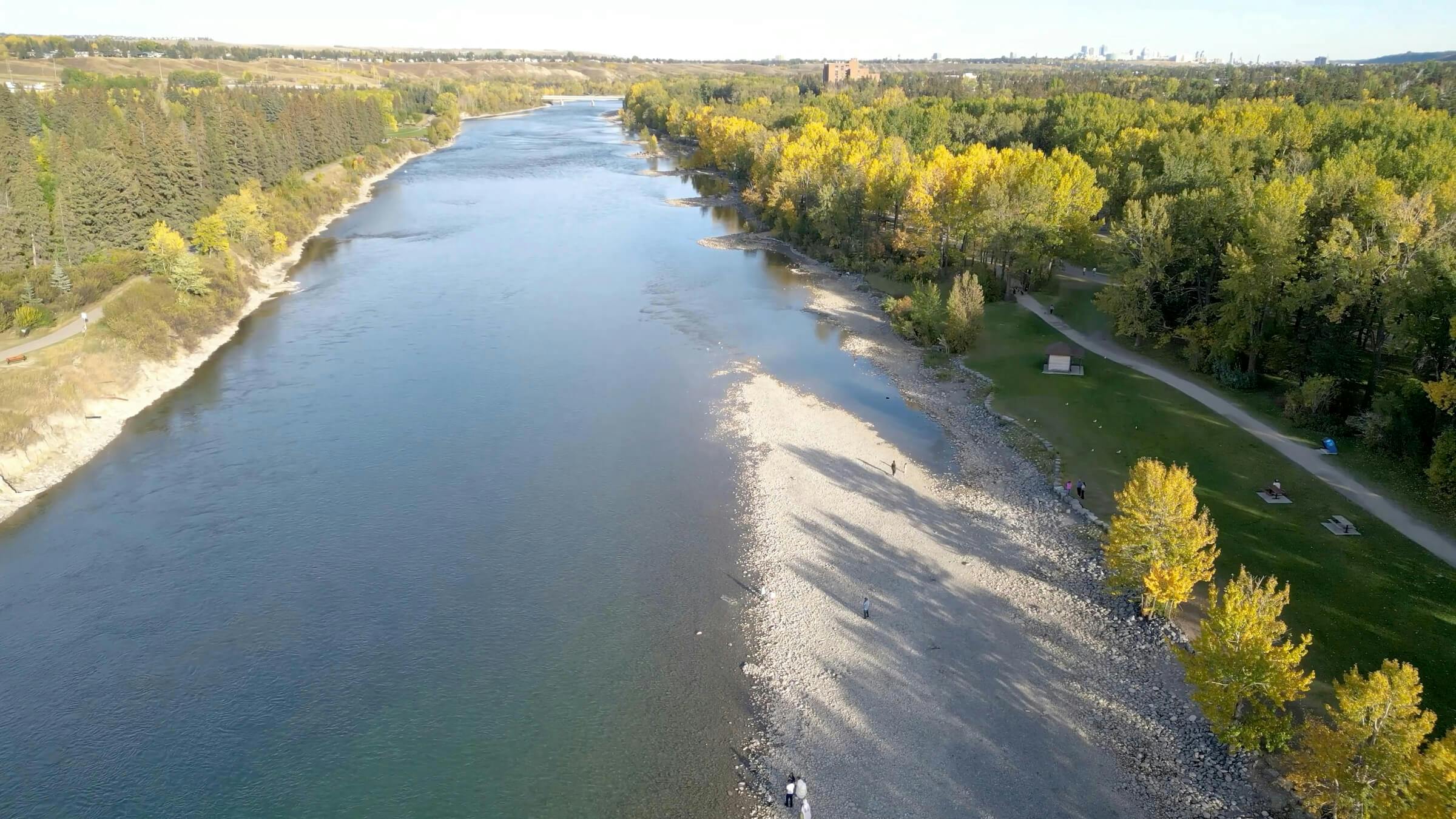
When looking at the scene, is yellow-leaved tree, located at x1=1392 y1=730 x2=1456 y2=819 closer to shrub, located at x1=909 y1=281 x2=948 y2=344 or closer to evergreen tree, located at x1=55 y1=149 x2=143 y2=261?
shrub, located at x1=909 y1=281 x2=948 y2=344

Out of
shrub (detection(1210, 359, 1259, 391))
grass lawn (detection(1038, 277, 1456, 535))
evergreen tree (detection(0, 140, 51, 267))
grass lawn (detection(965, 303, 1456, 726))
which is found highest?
evergreen tree (detection(0, 140, 51, 267))

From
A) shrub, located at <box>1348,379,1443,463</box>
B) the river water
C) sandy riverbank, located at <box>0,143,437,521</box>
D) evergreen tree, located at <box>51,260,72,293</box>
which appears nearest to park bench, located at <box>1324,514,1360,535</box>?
shrub, located at <box>1348,379,1443,463</box>

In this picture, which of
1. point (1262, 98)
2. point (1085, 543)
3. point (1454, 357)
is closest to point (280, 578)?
point (1085, 543)

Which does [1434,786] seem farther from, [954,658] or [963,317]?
[963,317]

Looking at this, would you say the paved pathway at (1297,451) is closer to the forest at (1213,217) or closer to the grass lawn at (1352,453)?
the grass lawn at (1352,453)

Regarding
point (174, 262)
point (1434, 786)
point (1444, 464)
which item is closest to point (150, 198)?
point (174, 262)

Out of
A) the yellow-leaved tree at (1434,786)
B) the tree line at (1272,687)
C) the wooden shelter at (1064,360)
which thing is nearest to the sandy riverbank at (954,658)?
the tree line at (1272,687)

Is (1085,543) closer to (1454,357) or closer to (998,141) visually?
(1454,357)
